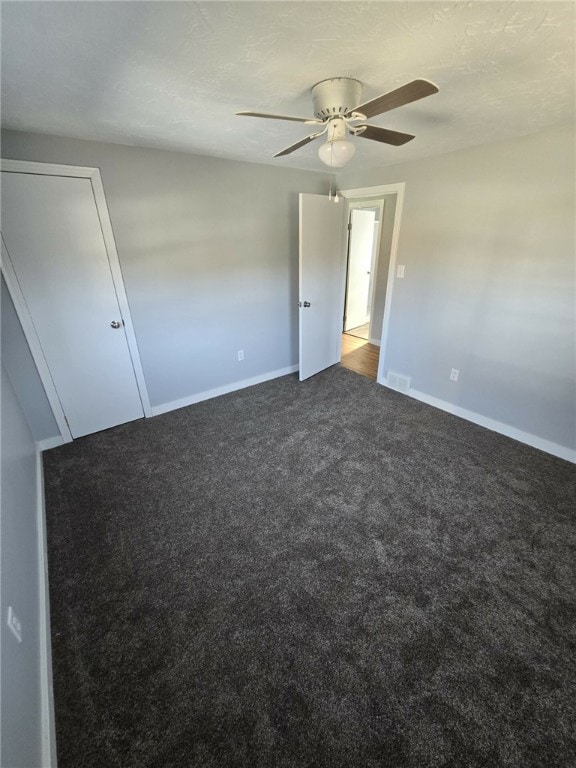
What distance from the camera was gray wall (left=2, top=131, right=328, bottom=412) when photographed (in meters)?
2.46

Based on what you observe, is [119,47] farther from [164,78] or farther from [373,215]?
[373,215]

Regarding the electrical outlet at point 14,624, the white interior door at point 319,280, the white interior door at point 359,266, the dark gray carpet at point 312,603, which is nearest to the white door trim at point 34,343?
the dark gray carpet at point 312,603

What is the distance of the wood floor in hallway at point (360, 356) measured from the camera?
417 cm

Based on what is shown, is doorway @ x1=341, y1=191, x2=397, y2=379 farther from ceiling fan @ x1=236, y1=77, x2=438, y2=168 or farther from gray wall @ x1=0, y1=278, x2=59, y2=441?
gray wall @ x1=0, y1=278, x2=59, y2=441

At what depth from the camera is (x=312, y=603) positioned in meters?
1.53

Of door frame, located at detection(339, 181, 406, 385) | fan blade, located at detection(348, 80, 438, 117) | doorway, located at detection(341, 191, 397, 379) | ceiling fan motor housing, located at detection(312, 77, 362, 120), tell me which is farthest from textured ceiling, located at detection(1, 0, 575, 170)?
doorway, located at detection(341, 191, 397, 379)

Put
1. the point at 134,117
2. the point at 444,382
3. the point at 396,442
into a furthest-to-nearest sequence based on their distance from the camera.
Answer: the point at 444,382
the point at 396,442
the point at 134,117

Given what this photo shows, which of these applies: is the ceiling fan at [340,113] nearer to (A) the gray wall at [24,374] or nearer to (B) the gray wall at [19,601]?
(B) the gray wall at [19,601]

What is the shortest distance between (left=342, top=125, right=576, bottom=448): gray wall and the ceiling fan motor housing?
5.20 ft

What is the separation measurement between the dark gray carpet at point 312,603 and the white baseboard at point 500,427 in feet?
0.54

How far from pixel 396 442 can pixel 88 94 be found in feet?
9.75

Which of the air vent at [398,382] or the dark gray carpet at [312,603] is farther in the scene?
the air vent at [398,382]

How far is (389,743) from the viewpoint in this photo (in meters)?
1.09

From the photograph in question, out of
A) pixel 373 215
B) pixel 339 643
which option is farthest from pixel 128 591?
pixel 373 215
